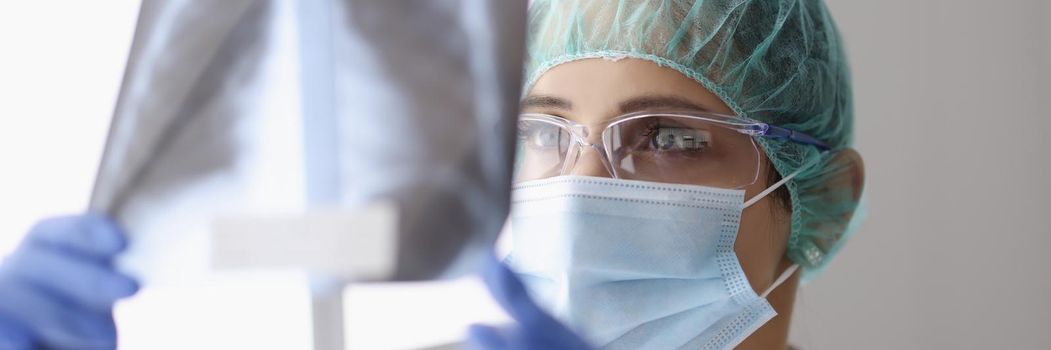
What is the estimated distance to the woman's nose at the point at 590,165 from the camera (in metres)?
1.24

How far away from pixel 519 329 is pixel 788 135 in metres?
0.70

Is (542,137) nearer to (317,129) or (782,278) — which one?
(782,278)

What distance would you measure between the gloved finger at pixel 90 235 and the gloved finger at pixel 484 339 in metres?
0.30

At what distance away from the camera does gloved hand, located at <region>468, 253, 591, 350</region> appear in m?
0.75

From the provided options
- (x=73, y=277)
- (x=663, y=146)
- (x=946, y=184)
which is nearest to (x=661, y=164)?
(x=663, y=146)

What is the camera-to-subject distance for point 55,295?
2.39ft

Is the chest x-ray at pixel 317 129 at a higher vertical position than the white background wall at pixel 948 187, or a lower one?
higher

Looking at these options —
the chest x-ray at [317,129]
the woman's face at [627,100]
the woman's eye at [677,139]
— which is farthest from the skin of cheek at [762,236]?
the chest x-ray at [317,129]

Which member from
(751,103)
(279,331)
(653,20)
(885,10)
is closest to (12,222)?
(279,331)

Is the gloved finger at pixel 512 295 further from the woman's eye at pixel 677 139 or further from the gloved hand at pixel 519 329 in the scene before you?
the woman's eye at pixel 677 139

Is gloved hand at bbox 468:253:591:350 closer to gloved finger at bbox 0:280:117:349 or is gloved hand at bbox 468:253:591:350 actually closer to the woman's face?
gloved finger at bbox 0:280:117:349

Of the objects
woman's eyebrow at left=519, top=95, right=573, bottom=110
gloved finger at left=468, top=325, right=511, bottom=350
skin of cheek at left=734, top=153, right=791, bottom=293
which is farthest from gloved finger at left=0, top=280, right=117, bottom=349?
A: skin of cheek at left=734, top=153, right=791, bottom=293

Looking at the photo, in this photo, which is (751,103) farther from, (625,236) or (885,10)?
(885,10)

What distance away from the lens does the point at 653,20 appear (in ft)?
4.19
